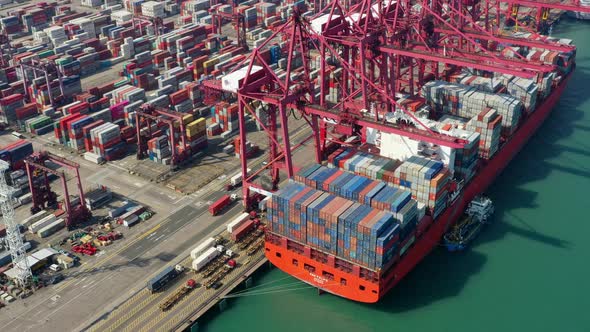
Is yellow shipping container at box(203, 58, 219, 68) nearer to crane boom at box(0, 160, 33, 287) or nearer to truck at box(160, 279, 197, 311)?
crane boom at box(0, 160, 33, 287)

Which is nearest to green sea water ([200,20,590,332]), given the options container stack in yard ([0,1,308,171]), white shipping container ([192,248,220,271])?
white shipping container ([192,248,220,271])

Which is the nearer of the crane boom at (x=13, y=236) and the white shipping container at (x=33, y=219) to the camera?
the crane boom at (x=13, y=236)

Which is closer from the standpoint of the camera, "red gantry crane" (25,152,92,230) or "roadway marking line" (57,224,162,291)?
"roadway marking line" (57,224,162,291)

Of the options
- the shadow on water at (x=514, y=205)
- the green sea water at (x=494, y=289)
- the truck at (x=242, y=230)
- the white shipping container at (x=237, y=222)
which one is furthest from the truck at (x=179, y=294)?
the shadow on water at (x=514, y=205)

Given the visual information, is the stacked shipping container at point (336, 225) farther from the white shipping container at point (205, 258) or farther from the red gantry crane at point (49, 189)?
the red gantry crane at point (49, 189)

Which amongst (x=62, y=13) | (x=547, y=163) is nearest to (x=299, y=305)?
(x=547, y=163)

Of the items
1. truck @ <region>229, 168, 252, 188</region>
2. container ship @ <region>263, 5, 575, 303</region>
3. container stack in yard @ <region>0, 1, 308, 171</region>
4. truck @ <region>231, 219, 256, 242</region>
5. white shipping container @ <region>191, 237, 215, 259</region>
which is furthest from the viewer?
container stack in yard @ <region>0, 1, 308, 171</region>

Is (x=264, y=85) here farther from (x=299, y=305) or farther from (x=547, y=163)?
(x=547, y=163)
